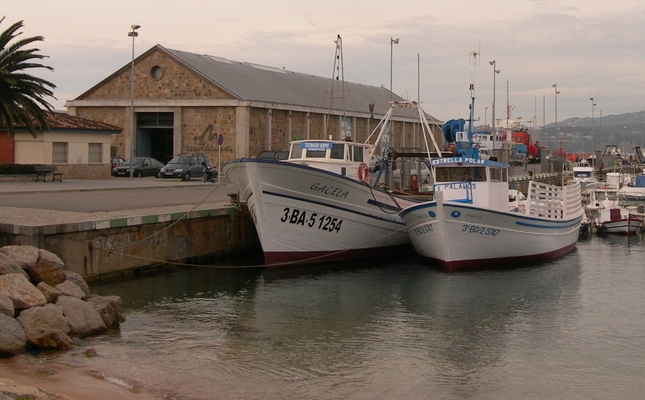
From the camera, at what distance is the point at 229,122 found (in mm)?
44281

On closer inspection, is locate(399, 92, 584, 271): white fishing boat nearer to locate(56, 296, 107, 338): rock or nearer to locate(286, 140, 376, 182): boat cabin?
locate(286, 140, 376, 182): boat cabin

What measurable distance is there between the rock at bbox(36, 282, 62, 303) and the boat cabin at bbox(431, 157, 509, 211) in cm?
1157

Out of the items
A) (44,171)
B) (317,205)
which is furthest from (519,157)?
(317,205)

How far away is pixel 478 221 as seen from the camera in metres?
21.0

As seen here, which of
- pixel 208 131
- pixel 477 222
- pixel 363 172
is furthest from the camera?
pixel 208 131

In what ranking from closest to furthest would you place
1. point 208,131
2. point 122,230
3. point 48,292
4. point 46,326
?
point 46,326
point 48,292
point 122,230
point 208,131

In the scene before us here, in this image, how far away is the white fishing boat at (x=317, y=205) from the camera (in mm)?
20531

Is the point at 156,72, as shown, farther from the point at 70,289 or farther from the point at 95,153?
the point at 70,289

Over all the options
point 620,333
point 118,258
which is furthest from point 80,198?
point 620,333

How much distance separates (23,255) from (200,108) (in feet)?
103

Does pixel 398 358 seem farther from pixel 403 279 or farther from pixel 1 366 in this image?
pixel 403 279

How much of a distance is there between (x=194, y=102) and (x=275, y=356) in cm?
3386

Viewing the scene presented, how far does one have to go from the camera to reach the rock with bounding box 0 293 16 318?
11.9 metres

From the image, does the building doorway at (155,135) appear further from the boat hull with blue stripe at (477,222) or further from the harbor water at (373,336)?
the harbor water at (373,336)
